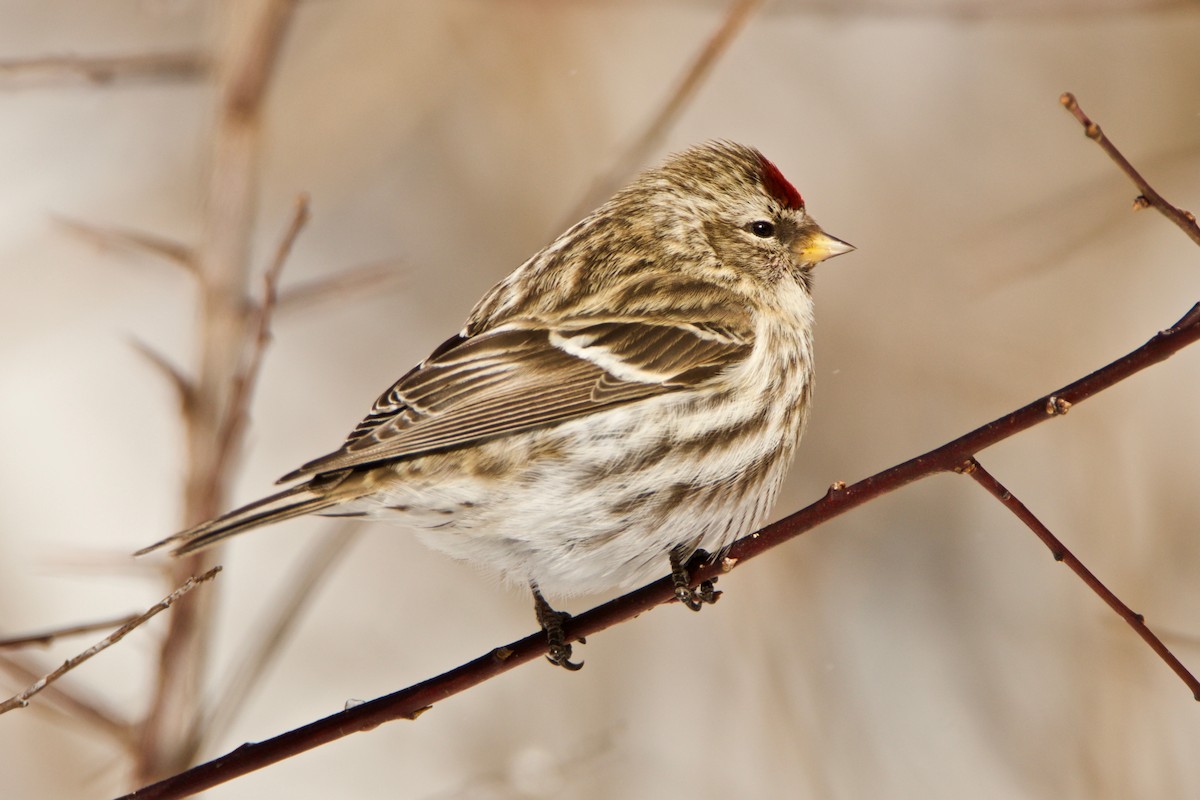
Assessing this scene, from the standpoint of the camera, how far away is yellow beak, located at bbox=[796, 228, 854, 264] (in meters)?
3.67

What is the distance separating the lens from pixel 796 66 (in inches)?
261

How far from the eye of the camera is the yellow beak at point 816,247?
12.0ft

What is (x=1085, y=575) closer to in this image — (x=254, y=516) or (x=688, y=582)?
(x=688, y=582)

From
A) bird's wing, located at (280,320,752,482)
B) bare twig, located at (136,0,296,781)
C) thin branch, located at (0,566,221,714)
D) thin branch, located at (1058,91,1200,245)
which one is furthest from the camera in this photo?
bird's wing, located at (280,320,752,482)

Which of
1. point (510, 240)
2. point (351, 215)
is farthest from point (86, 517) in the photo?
point (510, 240)

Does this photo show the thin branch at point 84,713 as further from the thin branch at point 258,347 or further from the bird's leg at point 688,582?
the bird's leg at point 688,582

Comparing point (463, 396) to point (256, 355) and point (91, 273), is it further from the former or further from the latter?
point (91, 273)

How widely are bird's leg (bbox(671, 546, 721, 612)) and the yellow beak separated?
1.04 metres

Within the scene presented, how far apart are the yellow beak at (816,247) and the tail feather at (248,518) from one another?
162 cm

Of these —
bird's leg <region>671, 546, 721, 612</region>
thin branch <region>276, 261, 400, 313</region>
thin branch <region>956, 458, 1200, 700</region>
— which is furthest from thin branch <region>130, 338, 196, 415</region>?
thin branch <region>956, 458, 1200, 700</region>

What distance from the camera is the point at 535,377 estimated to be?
10.5ft

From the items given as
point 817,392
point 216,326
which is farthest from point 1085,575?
point 817,392

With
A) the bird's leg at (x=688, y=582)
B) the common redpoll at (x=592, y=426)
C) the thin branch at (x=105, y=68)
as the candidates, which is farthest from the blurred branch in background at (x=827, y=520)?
the thin branch at (x=105, y=68)

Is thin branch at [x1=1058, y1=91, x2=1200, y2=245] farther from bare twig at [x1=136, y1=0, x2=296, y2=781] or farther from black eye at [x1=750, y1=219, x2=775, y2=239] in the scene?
bare twig at [x1=136, y1=0, x2=296, y2=781]
